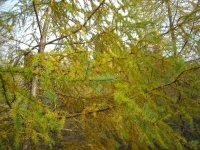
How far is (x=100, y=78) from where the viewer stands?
2.47 metres

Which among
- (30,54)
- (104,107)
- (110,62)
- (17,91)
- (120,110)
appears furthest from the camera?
(30,54)

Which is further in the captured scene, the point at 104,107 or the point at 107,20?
the point at 107,20

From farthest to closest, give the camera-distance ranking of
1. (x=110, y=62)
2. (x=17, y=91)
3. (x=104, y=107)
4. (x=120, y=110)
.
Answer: (x=110, y=62) → (x=104, y=107) → (x=120, y=110) → (x=17, y=91)

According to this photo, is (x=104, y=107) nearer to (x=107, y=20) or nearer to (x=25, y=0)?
(x=107, y=20)

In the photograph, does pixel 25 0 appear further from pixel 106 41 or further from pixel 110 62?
pixel 110 62

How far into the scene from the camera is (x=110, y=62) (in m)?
3.90

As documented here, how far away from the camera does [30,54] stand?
4652 mm

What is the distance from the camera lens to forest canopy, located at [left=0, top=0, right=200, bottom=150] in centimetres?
296

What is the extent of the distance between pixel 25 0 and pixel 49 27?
0.55 m

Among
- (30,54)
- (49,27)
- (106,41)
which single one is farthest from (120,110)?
(49,27)

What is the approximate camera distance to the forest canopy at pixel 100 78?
9.71ft

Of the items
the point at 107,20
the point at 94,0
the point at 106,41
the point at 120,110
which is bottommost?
the point at 120,110

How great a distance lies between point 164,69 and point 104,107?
1.06 m

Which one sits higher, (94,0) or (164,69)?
(94,0)
